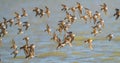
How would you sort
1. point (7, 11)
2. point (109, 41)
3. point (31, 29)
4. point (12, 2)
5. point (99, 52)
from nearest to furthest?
point (99, 52)
point (109, 41)
point (31, 29)
point (7, 11)
point (12, 2)

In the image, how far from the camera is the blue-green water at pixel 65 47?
25047 millimetres

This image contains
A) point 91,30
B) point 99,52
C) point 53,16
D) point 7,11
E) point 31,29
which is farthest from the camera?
point 7,11

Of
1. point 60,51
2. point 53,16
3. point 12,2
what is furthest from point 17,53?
point 12,2

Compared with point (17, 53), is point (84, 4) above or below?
above

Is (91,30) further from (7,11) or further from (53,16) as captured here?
(7,11)

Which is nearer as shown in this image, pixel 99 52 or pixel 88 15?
pixel 99 52

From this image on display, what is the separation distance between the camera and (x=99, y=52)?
2591cm

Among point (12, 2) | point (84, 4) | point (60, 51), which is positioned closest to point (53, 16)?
point (84, 4)

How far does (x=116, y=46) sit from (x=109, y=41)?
1213 mm

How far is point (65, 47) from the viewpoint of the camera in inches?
1083

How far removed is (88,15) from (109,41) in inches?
189

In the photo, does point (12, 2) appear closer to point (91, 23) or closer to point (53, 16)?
point (53, 16)

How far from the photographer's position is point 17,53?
2664cm

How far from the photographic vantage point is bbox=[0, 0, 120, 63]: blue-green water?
25.0m
